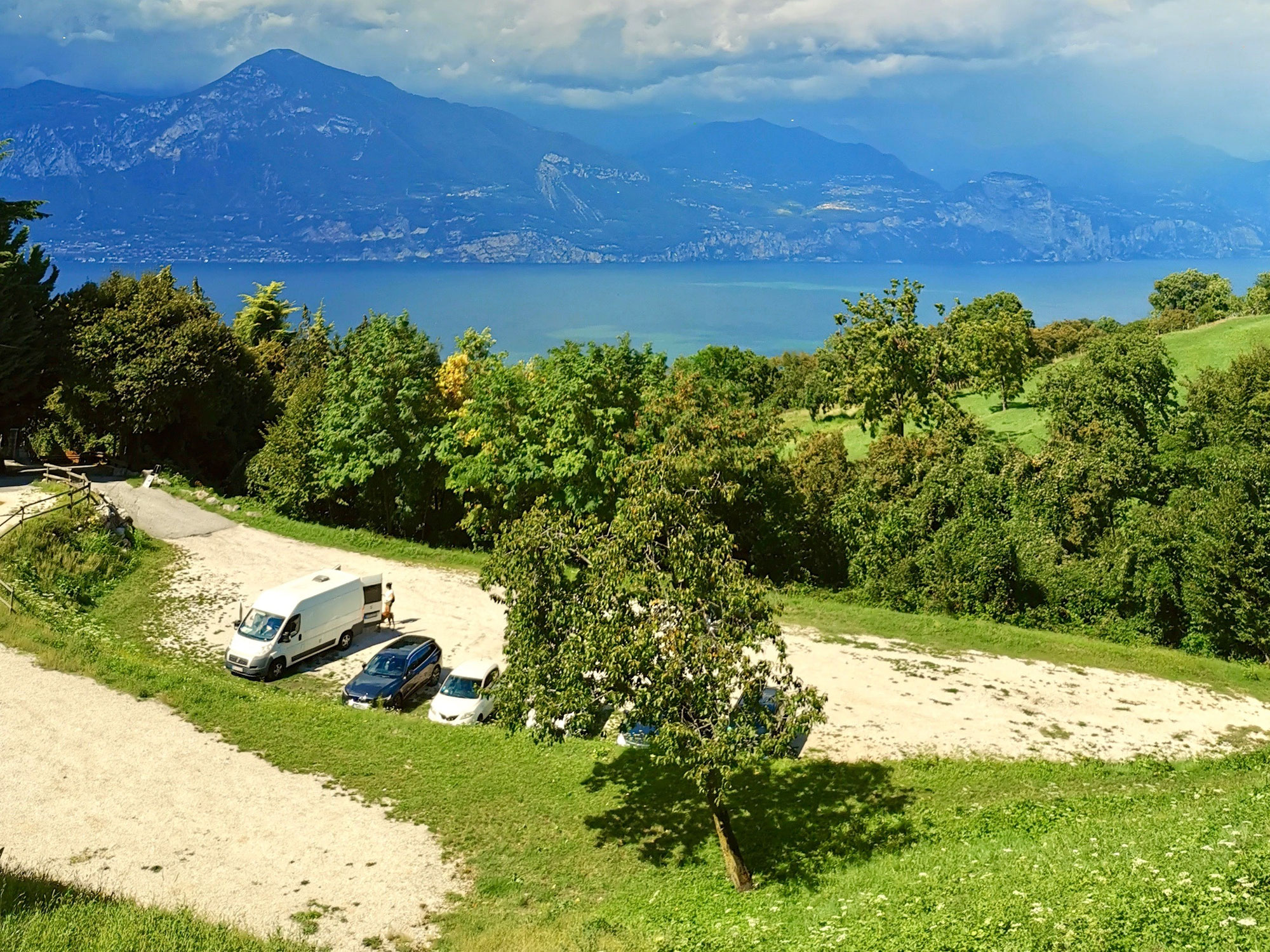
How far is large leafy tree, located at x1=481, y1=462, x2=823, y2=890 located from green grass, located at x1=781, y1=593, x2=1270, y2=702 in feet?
41.2

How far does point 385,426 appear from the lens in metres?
37.6

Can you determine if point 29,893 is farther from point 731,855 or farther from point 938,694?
point 938,694

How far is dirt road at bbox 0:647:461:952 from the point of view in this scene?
13914 mm

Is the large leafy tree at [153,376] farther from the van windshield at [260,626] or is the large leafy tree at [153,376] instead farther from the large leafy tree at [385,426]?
the van windshield at [260,626]

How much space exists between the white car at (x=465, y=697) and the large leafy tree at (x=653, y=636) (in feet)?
23.6

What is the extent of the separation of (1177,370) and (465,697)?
181ft

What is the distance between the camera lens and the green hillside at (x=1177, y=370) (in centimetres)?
5422

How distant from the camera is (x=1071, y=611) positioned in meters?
29.2

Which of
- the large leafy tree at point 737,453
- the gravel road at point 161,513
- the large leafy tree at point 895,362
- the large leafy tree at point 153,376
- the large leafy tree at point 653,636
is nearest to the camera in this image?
the large leafy tree at point 653,636

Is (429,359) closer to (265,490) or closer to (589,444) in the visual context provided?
(265,490)

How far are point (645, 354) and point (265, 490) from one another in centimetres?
1824

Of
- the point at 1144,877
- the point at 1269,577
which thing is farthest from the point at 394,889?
the point at 1269,577

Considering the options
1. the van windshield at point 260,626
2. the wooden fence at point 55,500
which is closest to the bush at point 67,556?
the wooden fence at point 55,500

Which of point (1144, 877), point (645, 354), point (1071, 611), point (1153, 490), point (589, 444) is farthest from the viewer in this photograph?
point (645, 354)
